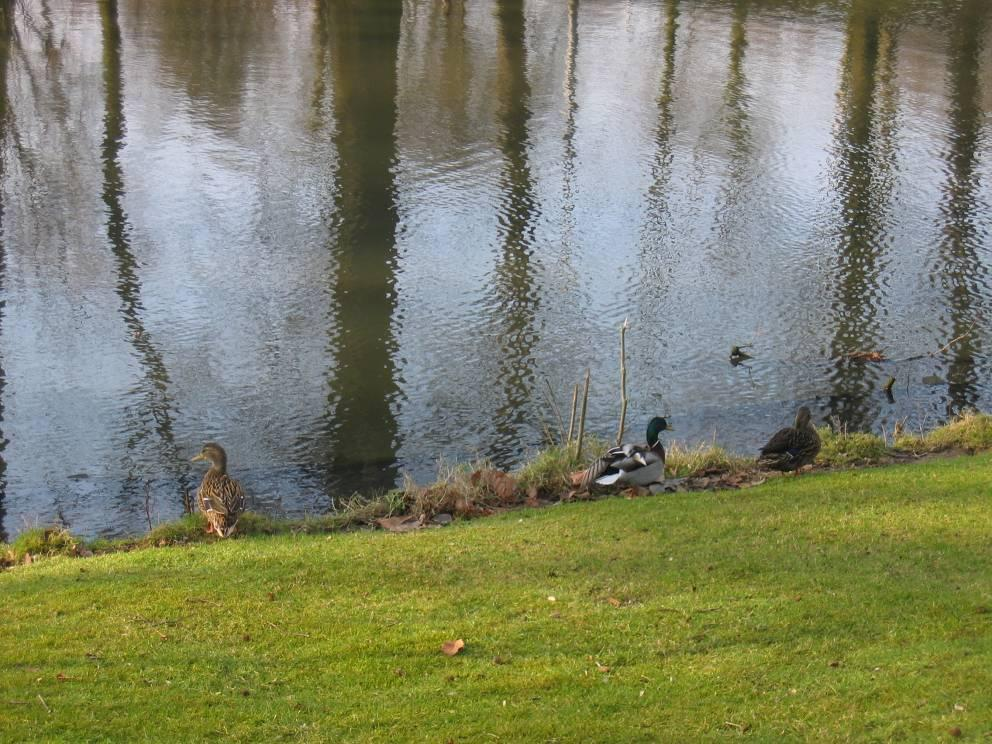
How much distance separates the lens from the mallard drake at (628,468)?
9.77 m

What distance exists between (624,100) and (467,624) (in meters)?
19.4

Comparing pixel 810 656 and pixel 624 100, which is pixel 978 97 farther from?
→ pixel 810 656

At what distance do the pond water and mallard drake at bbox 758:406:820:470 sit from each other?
224 cm

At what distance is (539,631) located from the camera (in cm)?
677

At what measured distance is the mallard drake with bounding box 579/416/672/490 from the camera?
32.0 ft

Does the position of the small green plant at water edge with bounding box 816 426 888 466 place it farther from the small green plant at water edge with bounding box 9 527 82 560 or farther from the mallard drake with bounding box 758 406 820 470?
the small green plant at water edge with bounding box 9 527 82 560

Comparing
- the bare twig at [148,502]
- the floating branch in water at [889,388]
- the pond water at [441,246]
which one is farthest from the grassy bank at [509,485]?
the floating branch in water at [889,388]

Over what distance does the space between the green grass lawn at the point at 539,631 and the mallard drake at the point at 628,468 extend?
68 centimetres

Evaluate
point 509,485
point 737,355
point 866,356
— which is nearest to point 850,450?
point 509,485

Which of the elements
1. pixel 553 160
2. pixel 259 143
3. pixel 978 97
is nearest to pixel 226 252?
pixel 259 143

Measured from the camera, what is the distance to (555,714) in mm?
5805

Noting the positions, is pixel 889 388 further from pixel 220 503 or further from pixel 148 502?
pixel 148 502

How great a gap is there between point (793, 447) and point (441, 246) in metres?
8.04

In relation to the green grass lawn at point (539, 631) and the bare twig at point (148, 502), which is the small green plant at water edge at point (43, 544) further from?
the bare twig at point (148, 502)
